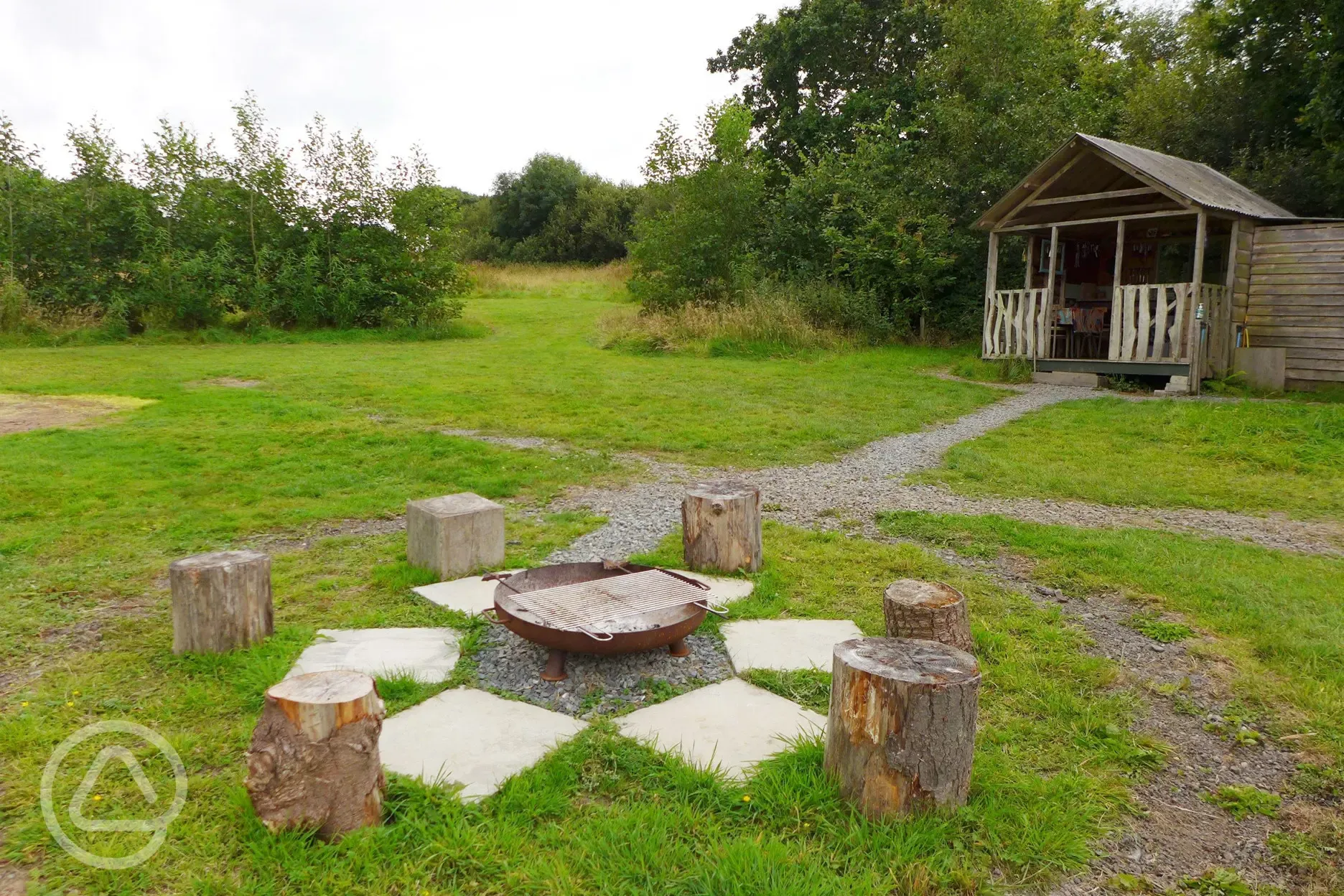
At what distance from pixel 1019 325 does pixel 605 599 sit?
490 inches

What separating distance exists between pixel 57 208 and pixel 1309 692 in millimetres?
20772

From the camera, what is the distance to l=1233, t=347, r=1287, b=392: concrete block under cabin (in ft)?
40.5

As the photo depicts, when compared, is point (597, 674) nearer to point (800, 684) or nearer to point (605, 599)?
point (605, 599)

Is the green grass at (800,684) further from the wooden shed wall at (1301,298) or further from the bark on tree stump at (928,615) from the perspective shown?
the wooden shed wall at (1301,298)

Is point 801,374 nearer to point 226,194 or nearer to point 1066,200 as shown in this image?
point 1066,200

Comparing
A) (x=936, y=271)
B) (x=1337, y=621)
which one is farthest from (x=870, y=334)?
(x=1337, y=621)

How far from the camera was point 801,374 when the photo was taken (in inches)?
530

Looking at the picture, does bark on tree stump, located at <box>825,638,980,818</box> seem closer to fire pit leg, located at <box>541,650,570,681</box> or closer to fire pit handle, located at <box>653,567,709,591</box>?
fire pit leg, located at <box>541,650,570,681</box>

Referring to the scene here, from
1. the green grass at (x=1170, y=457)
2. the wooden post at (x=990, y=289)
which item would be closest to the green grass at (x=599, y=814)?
the green grass at (x=1170, y=457)

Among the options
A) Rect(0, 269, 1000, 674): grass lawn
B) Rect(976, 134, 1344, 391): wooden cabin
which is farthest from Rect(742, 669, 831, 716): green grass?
Rect(976, 134, 1344, 391): wooden cabin

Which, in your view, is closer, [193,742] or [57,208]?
[193,742]

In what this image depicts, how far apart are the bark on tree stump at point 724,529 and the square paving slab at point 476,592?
4.6 inches

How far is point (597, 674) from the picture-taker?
3404 mm

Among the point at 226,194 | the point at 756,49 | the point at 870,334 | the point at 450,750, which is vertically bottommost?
the point at 450,750
